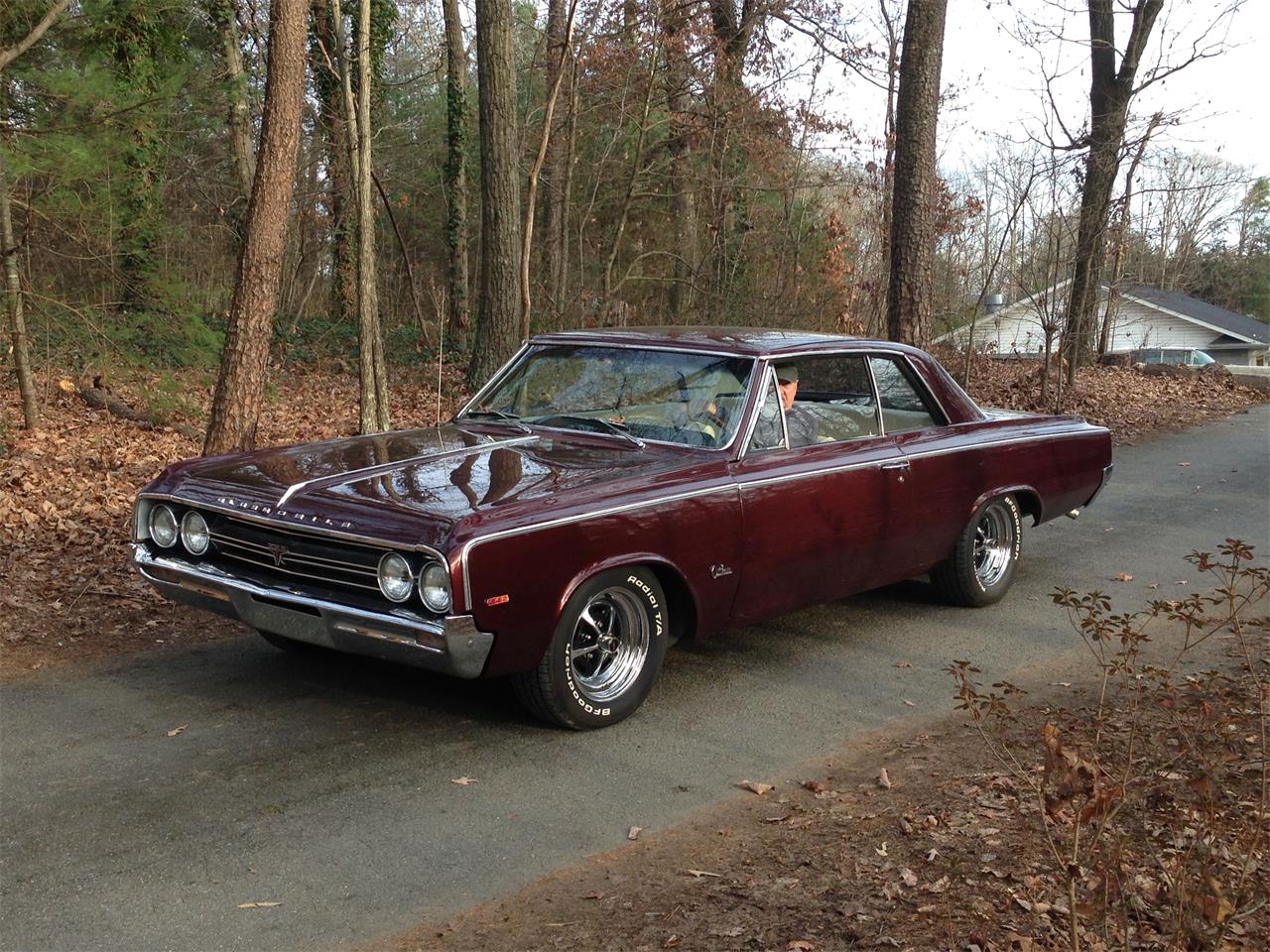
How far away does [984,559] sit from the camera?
735 cm

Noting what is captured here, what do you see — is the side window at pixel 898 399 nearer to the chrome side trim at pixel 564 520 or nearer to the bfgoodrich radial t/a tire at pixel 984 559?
the bfgoodrich radial t/a tire at pixel 984 559

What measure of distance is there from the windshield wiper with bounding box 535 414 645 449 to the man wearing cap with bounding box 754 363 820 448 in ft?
2.00

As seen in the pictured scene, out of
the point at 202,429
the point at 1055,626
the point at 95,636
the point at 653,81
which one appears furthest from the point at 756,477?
the point at 653,81

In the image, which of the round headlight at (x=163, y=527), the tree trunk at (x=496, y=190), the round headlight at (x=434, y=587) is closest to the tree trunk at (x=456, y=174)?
the tree trunk at (x=496, y=190)

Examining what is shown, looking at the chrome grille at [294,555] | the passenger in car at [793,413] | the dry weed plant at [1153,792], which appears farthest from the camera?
the passenger in car at [793,413]

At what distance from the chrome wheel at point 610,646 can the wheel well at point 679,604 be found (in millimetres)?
216

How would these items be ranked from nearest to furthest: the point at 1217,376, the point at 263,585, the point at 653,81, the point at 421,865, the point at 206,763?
1. the point at 421,865
2. the point at 206,763
3. the point at 263,585
4. the point at 653,81
5. the point at 1217,376

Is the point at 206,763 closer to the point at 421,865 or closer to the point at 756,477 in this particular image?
the point at 421,865

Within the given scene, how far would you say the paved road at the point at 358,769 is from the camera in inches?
141

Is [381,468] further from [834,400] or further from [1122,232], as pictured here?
[1122,232]

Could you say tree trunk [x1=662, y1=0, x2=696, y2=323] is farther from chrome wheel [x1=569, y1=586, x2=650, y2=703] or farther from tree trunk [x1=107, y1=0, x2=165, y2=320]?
chrome wheel [x1=569, y1=586, x2=650, y2=703]

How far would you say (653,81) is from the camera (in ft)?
63.0

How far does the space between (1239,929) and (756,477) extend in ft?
9.19

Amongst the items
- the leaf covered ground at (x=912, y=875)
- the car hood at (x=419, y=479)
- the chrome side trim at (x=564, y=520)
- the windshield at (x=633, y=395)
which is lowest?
the leaf covered ground at (x=912, y=875)
